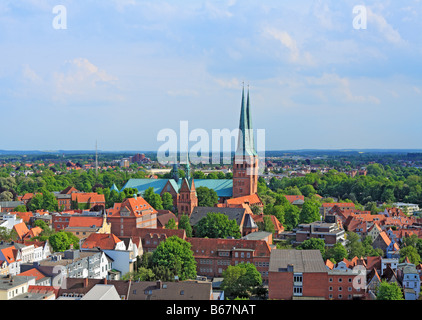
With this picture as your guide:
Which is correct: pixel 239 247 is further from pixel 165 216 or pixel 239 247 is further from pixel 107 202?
pixel 107 202

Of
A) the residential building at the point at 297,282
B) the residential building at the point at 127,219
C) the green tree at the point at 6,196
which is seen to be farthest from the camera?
the green tree at the point at 6,196

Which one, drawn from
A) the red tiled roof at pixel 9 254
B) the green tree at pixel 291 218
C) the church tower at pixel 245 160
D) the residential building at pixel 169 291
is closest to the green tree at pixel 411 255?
the green tree at pixel 291 218

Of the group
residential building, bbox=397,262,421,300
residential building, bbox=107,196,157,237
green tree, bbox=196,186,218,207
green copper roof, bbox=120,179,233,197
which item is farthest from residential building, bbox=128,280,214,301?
green copper roof, bbox=120,179,233,197

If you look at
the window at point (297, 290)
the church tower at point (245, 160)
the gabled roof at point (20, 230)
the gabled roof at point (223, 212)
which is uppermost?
the church tower at point (245, 160)

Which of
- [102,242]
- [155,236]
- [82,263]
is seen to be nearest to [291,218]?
[155,236]

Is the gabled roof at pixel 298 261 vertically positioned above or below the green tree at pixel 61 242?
above

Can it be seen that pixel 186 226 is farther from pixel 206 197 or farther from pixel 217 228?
pixel 206 197

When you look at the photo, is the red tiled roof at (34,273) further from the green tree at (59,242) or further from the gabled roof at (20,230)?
the gabled roof at (20,230)
